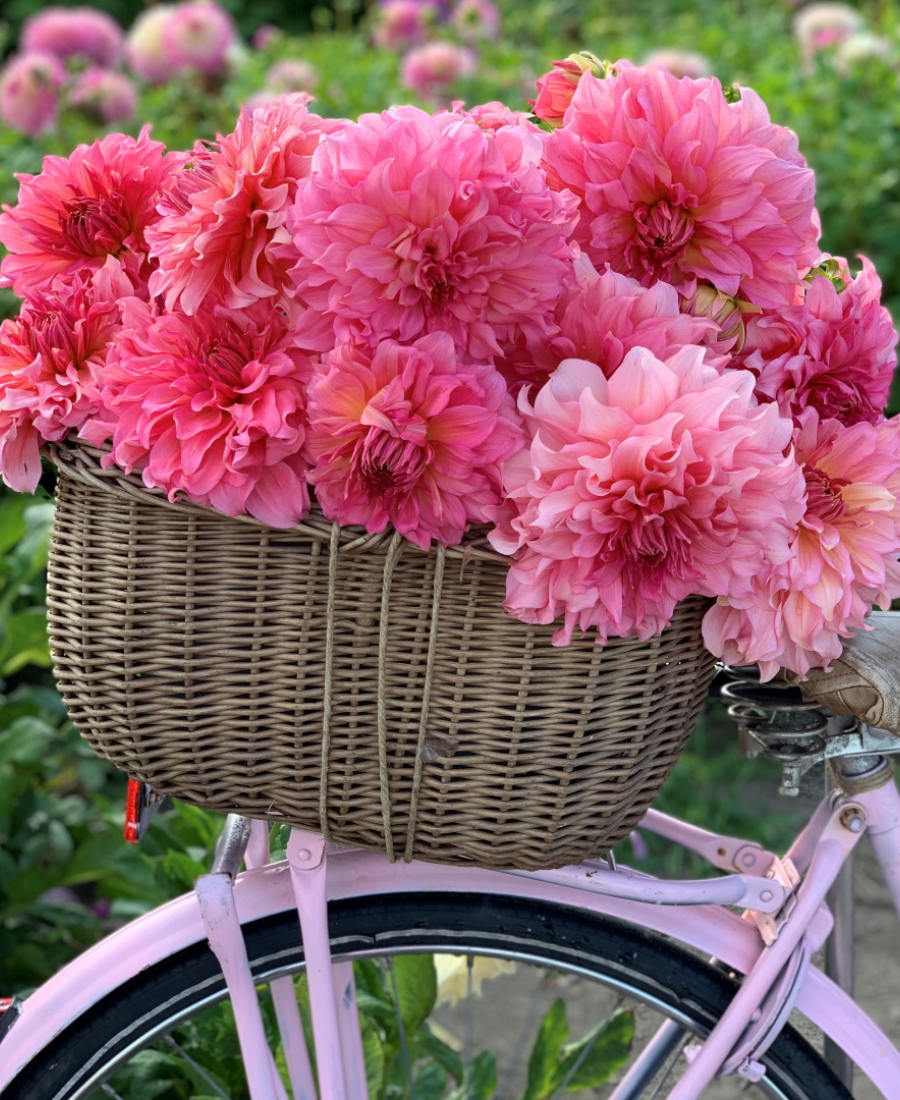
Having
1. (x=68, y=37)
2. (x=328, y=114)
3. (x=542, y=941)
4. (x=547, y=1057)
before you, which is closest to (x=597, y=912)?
(x=542, y=941)

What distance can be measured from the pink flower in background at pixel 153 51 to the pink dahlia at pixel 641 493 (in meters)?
3.45

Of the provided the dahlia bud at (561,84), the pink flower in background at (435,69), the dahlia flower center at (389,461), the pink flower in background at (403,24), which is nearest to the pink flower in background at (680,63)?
the pink flower in background at (435,69)

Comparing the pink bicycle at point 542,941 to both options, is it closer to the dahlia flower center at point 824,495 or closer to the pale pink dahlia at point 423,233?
the dahlia flower center at point 824,495

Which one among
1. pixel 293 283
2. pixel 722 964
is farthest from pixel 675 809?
pixel 293 283

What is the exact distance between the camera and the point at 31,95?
11.0 feet

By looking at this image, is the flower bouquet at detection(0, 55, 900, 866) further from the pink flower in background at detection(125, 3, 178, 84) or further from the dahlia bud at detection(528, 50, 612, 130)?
the pink flower in background at detection(125, 3, 178, 84)

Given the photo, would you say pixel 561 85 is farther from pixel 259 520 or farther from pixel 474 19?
pixel 474 19

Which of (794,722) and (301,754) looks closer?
(301,754)

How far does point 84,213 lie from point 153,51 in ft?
10.8

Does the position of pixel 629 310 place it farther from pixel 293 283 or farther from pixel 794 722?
pixel 794 722

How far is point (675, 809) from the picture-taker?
9.27 feet

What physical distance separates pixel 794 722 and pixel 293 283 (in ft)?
2.02

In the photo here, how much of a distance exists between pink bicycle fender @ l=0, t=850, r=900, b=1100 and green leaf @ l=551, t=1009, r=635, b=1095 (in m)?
0.37

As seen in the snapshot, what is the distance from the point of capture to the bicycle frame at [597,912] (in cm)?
113
